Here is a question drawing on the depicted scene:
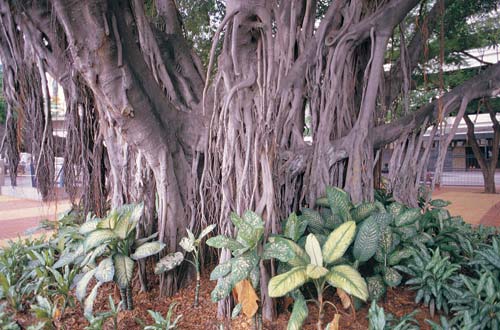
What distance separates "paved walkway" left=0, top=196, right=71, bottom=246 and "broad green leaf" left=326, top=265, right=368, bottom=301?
3455 millimetres

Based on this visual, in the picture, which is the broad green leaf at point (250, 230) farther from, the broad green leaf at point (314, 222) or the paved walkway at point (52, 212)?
the paved walkway at point (52, 212)

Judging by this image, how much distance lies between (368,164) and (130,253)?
165cm

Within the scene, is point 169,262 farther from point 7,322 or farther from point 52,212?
point 52,212

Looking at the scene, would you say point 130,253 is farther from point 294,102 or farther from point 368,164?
point 368,164

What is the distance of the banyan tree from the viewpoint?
1.86 metres

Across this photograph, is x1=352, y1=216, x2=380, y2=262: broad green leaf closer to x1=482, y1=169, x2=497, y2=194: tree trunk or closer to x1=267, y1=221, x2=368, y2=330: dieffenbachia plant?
x1=267, y1=221, x2=368, y2=330: dieffenbachia plant

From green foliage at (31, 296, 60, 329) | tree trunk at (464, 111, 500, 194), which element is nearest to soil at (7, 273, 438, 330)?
green foliage at (31, 296, 60, 329)

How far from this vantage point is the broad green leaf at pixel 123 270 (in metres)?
1.77

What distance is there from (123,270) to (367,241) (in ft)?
4.28

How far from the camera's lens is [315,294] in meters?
1.88

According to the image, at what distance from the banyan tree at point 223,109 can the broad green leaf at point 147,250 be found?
0.23 m

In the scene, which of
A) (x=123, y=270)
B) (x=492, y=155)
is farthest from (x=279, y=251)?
(x=492, y=155)

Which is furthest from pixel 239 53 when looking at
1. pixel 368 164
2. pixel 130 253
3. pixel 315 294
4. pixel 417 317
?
pixel 417 317

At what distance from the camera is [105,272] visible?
5.70 ft
